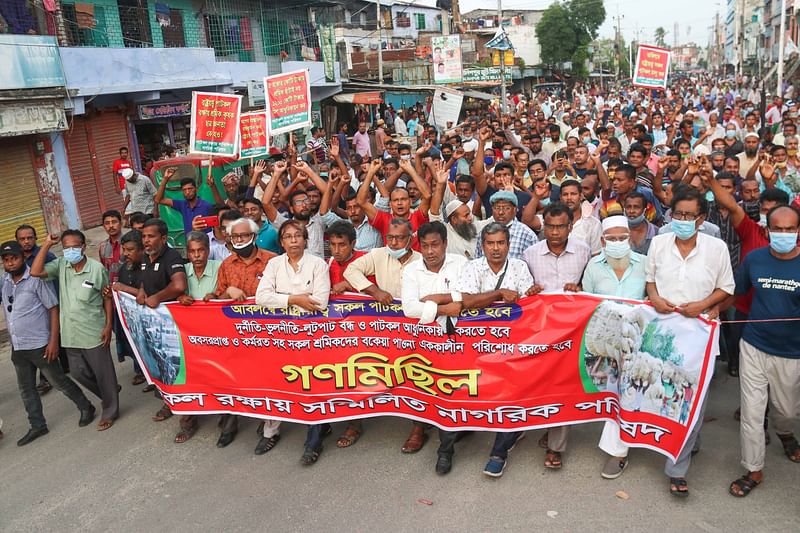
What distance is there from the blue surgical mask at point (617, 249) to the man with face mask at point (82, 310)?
13.7 ft

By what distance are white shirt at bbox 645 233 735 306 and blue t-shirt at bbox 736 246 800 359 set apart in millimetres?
153

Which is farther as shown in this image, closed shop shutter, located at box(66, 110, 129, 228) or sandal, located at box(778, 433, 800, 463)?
closed shop shutter, located at box(66, 110, 129, 228)

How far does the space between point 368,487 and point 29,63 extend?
12.7 metres

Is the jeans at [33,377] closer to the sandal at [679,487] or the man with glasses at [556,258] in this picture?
the man with glasses at [556,258]

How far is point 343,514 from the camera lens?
4.44 m

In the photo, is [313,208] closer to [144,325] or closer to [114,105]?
[144,325]

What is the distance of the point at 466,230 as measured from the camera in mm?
6156

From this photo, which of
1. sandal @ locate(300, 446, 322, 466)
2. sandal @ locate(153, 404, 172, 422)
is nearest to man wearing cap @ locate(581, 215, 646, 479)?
sandal @ locate(300, 446, 322, 466)

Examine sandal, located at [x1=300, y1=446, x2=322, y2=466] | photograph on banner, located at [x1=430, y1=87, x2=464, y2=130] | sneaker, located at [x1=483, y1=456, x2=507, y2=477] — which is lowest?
sandal, located at [x1=300, y1=446, x2=322, y2=466]

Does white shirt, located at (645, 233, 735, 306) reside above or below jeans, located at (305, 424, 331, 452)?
above

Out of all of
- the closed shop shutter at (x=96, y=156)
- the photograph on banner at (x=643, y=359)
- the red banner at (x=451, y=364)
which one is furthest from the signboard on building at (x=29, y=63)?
the photograph on banner at (x=643, y=359)

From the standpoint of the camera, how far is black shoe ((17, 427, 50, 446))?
593cm

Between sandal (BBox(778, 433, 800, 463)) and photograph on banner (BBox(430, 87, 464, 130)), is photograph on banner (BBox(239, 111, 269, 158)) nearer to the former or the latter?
sandal (BBox(778, 433, 800, 463))

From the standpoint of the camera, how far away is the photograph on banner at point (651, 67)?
1573cm
